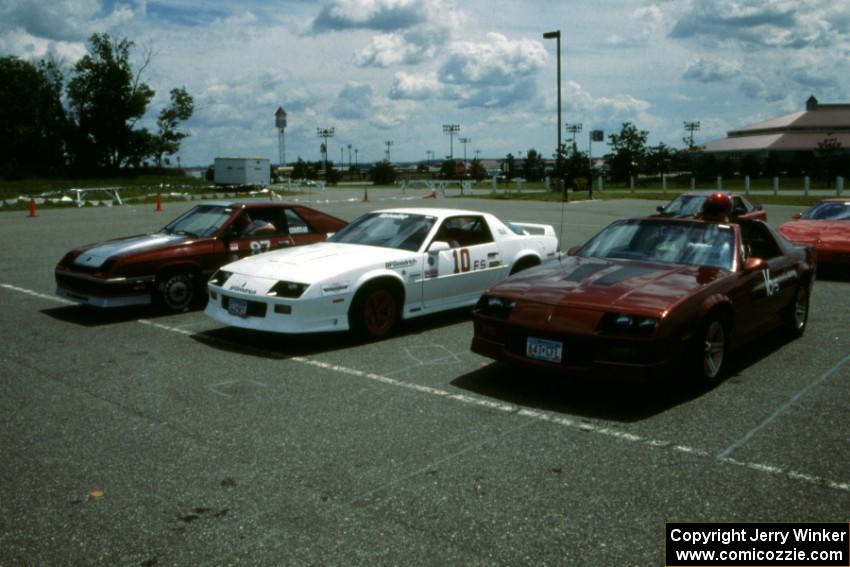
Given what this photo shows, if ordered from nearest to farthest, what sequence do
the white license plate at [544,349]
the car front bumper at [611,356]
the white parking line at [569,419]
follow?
the white parking line at [569,419] < the car front bumper at [611,356] < the white license plate at [544,349]

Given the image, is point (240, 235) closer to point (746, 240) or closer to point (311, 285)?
point (311, 285)

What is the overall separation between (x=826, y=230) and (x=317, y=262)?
891 cm

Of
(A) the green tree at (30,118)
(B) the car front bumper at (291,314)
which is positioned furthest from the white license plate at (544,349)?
(A) the green tree at (30,118)

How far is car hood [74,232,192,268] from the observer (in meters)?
8.79

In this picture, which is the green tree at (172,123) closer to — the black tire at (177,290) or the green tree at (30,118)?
the green tree at (30,118)

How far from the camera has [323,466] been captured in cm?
438

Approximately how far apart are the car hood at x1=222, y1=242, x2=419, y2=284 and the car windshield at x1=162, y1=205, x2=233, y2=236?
67.0 inches

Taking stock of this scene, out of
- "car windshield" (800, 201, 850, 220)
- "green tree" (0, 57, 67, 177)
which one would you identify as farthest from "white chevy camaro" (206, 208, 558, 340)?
"green tree" (0, 57, 67, 177)

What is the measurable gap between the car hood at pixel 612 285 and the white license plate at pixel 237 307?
97.7 inches

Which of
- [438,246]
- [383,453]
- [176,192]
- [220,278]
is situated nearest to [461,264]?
[438,246]

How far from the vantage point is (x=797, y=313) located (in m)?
7.73

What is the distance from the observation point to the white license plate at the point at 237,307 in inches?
285

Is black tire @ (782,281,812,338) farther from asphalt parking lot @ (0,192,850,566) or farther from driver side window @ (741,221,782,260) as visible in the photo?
driver side window @ (741,221,782,260)

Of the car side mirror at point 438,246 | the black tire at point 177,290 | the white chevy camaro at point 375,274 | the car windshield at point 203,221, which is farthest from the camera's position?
the car windshield at point 203,221
